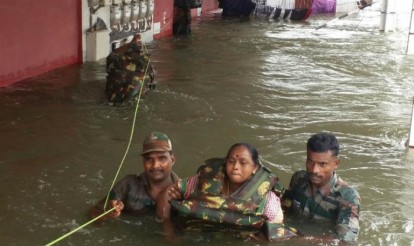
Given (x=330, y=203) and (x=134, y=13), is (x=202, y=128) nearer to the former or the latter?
(x=330, y=203)

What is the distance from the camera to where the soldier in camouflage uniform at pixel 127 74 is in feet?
27.9

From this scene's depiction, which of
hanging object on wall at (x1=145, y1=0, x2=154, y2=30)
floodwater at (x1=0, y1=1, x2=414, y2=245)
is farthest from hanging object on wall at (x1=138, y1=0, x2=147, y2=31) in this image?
floodwater at (x1=0, y1=1, x2=414, y2=245)

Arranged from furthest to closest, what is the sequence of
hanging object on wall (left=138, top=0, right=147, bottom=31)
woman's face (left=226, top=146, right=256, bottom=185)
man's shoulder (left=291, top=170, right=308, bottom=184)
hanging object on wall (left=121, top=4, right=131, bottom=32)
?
hanging object on wall (left=138, top=0, right=147, bottom=31)
hanging object on wall (left=121, top=4, right=131, bottom=32)
man's shoulder (left=291, top=170, right=308, bottom=184)
woman's face (left=226, top=146, right=256, bottom=185)

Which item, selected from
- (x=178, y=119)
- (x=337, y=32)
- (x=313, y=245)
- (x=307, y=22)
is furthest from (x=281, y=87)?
(x=307, y=22)

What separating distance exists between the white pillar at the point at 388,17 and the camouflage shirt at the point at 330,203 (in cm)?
1585

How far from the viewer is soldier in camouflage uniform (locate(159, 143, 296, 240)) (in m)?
4.12

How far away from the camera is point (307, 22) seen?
22266mm

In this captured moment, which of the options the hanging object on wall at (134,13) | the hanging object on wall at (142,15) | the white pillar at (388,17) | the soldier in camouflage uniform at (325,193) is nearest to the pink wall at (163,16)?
the hanging object on wall at (142,15)

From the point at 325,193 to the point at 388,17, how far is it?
16092mm

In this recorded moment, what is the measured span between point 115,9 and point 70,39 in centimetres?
162

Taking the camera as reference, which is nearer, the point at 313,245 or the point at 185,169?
the point at 313,245

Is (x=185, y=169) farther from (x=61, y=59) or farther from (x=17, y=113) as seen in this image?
(x=61, y=59)

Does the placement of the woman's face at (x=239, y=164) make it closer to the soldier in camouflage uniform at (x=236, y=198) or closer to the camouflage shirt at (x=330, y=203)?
the soldier in camouflage uniform at (x=236, y=198)

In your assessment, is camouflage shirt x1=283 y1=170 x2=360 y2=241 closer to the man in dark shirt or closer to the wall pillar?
the man in dark shirt
